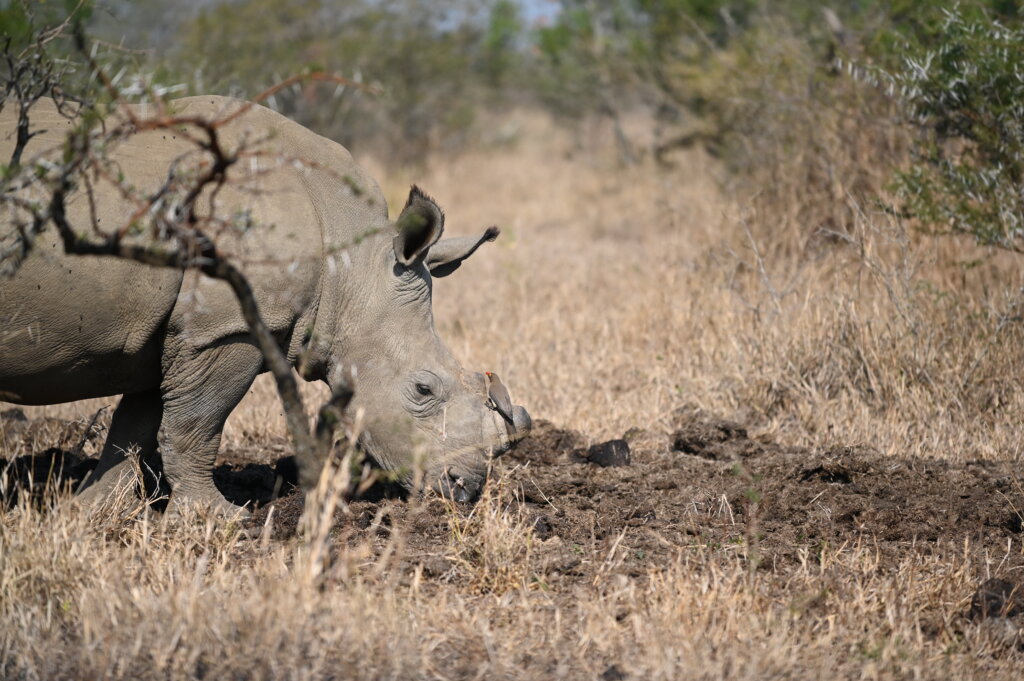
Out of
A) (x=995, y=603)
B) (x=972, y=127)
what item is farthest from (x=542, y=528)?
(x=972, y=127)

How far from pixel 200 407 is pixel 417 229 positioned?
1173 millimetres

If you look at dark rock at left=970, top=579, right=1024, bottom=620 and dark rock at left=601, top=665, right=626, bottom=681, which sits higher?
dark rock at left=601, top=665, right=626, bottom=681

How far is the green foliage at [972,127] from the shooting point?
22.5 ft

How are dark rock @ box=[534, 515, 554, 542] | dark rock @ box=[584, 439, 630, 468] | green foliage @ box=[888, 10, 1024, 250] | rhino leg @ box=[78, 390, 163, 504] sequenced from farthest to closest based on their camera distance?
1. green foliage @ box=[888, 10, 1024, 250]
2. dark rock @ box=[584, 439, 630, 468]
3. rhino leg @ box=[78, 390, 163, 504]
4. dark rock @ box=[534, 515, 554, 542]

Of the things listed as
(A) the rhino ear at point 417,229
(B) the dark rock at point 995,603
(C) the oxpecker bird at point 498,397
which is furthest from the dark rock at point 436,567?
(B) the dark rock at point 995,603

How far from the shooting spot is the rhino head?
4.89 meters

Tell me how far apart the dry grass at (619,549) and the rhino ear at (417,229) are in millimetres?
1130

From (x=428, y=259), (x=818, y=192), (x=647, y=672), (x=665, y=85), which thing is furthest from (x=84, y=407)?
(x=665, y=85)

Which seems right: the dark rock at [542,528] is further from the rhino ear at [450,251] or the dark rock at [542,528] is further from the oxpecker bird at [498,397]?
the rhino ear at [450,251]

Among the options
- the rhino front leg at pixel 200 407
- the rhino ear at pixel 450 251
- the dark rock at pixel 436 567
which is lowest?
the dark rock at pixel 436 567

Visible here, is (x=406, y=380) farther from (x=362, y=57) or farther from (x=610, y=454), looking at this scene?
(x=362, y=57)

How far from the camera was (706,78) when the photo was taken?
492 inches

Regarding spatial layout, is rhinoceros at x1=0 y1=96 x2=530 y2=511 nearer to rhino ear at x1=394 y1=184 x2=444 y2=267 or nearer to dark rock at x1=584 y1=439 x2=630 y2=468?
rhino ear at x1=394 y1=184 x2=444 y2=267

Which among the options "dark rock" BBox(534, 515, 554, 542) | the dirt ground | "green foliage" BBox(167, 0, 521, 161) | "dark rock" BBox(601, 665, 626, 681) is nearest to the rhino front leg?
the dirt ground
